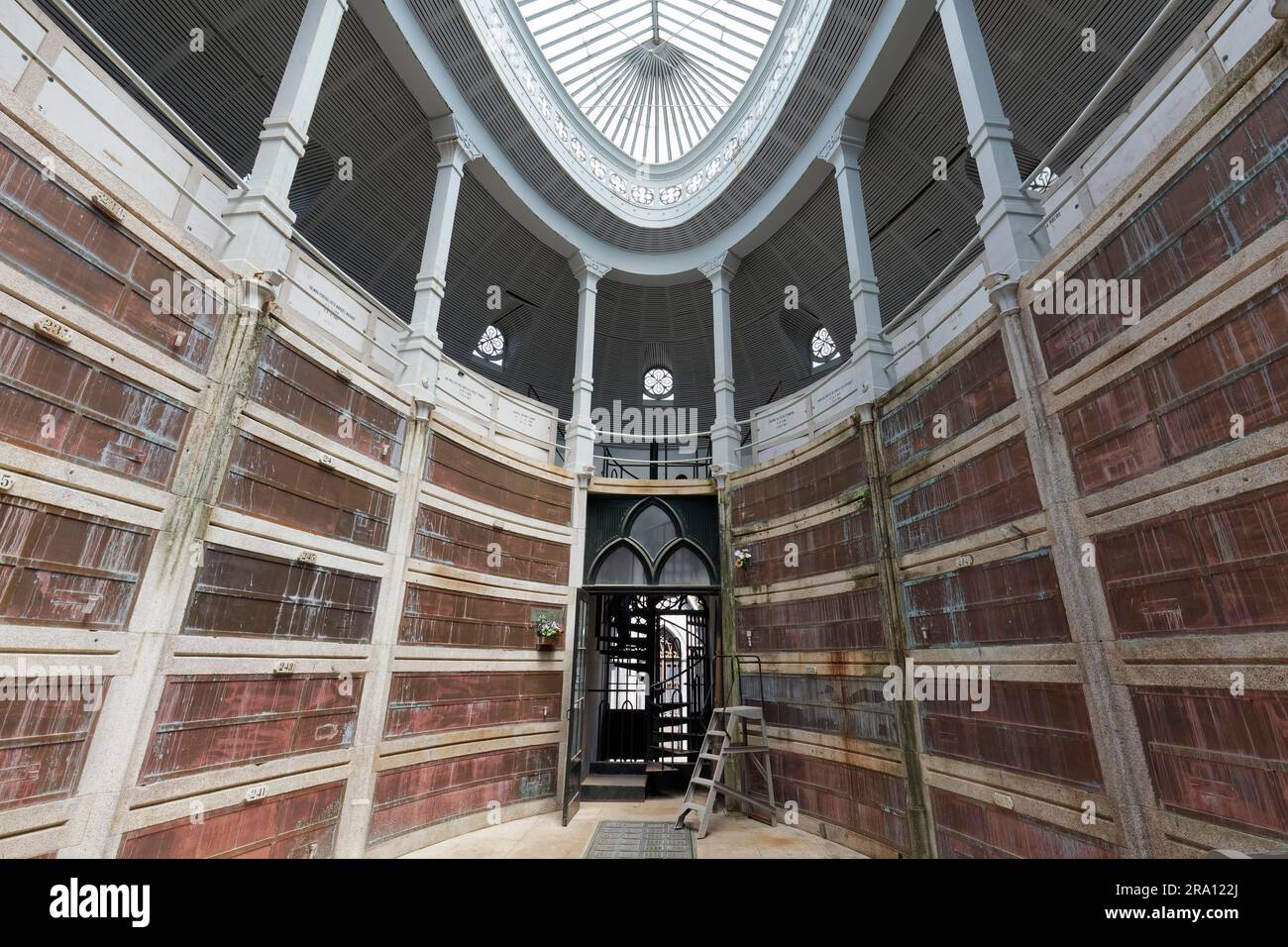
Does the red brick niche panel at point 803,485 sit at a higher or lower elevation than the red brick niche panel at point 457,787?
higher

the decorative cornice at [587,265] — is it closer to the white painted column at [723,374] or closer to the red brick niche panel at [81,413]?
the white painted column at [723,374]

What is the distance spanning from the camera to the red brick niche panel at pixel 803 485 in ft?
27.7

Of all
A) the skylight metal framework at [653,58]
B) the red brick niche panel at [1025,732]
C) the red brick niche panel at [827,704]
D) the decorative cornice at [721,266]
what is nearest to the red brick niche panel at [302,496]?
the red brick niche panel at [827,704]

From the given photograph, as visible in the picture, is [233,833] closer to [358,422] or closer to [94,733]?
[94,733]

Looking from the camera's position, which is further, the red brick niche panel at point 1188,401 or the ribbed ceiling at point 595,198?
the ribbed ceiling at point 595,198

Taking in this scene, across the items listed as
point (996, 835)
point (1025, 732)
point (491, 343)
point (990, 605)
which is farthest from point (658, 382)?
point (996, 835)

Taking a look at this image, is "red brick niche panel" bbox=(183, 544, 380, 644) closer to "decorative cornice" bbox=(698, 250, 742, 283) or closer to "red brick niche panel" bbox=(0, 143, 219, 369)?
"red brick niche panel" bbox=(0, 143, 219, 369)

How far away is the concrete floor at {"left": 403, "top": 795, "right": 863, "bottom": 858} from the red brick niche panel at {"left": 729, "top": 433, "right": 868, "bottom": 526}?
4990 mm

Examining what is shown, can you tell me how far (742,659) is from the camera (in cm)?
991

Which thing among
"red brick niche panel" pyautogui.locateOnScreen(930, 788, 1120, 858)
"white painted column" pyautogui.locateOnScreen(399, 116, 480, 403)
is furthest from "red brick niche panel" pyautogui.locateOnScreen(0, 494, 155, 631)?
"red brick niche panel" pyautogui.locateOnScreen(930, 788, 1120, 858)

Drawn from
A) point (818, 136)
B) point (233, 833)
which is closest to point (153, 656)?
point (233, 833)

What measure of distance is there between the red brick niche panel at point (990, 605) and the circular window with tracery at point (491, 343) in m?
14.2

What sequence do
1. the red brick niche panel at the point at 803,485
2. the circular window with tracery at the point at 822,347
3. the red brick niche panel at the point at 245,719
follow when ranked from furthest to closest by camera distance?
the circular window with tracery at the point at 822,347
the red brick niche panel at the point at 803,485
the red brick niche panel at the point at 245,719

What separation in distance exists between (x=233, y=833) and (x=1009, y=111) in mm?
17646
